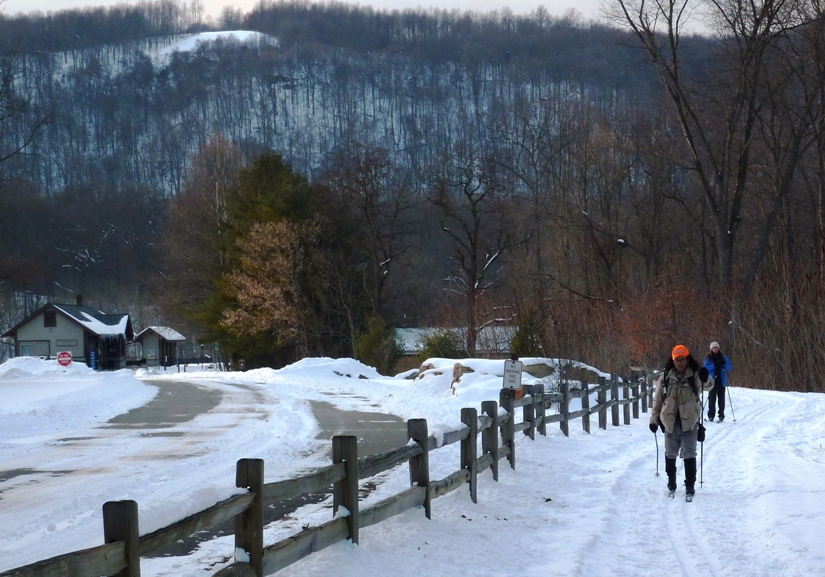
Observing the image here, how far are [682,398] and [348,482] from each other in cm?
561

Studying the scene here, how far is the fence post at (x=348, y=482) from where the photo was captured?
758 cm

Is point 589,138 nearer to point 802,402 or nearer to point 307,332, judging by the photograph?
point 307,332

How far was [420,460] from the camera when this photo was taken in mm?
9141

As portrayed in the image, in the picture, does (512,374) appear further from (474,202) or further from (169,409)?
(474,202)

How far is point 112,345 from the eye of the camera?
8094 centimetres

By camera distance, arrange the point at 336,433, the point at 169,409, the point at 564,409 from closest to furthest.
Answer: the point at 564,409 → the point at 336,433 → the point at 169,409

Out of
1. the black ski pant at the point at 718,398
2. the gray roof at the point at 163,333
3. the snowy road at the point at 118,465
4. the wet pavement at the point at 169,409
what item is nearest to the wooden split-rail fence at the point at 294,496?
the snowy road at the point at 118,465

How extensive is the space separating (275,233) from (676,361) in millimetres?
42091

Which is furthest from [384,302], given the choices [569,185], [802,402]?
[802,402]

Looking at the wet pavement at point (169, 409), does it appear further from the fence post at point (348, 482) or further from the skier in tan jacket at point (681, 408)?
the fence post at point (348, 482)

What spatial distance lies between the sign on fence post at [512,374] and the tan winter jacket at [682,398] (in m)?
4.03

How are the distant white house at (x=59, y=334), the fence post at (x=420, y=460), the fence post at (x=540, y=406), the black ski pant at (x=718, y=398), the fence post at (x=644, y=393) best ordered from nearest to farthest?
the fence post at (x=420, y=460)
the fence post at (x=540, y=406)
the black ski pant at (x=718, y=398)
the fence post at (x=644, y=393)
the distant white house at (x=59, y=334)

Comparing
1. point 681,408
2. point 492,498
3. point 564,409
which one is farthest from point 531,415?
point 492,498

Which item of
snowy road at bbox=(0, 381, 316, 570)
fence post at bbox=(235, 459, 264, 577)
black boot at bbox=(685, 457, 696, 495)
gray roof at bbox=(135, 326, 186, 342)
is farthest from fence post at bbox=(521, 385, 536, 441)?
gray roof at bbox=(135, 326, 186, 342)
